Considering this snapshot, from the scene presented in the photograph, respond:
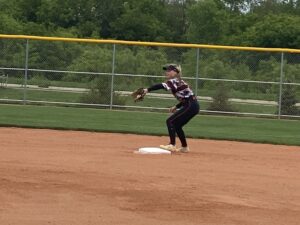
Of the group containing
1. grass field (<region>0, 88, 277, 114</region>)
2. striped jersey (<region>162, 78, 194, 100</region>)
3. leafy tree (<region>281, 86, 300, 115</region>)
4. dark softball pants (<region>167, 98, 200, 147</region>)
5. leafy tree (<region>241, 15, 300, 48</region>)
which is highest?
leafy tree (<region>241, 15, 300, 48</region>)

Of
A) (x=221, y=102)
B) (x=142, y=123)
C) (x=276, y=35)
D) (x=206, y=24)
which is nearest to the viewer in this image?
(x=142, y=123)

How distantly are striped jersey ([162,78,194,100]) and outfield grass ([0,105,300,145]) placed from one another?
11.7ft

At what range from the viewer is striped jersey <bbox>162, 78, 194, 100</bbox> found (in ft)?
44.6

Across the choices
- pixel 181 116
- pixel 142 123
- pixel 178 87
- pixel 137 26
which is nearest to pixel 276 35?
pixel 137 26

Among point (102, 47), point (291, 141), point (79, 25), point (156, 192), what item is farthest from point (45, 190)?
point (79, 25)

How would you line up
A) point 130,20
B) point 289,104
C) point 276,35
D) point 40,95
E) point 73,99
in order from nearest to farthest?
point 289,104 < point 40,95 < point 73,99 < point 276,35 < point 130,20

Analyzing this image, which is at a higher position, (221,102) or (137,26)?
(137,26)

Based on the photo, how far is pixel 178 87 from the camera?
13.7 meters

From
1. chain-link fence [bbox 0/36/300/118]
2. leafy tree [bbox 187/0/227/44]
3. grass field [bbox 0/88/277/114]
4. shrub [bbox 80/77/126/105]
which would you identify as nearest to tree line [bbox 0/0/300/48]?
leafy tree [bbox 187/0/227/44]

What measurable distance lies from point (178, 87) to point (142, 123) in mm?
6911

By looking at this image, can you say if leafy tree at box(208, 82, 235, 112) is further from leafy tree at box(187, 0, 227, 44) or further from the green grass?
leafy tree at box(187, 0, 227, 44)

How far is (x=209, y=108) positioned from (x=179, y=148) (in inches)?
471

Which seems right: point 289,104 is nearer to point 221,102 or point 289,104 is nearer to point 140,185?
point 221,102

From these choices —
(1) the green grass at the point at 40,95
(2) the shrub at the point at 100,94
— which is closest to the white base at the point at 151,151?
(2) the shrub at the point at 100,94
